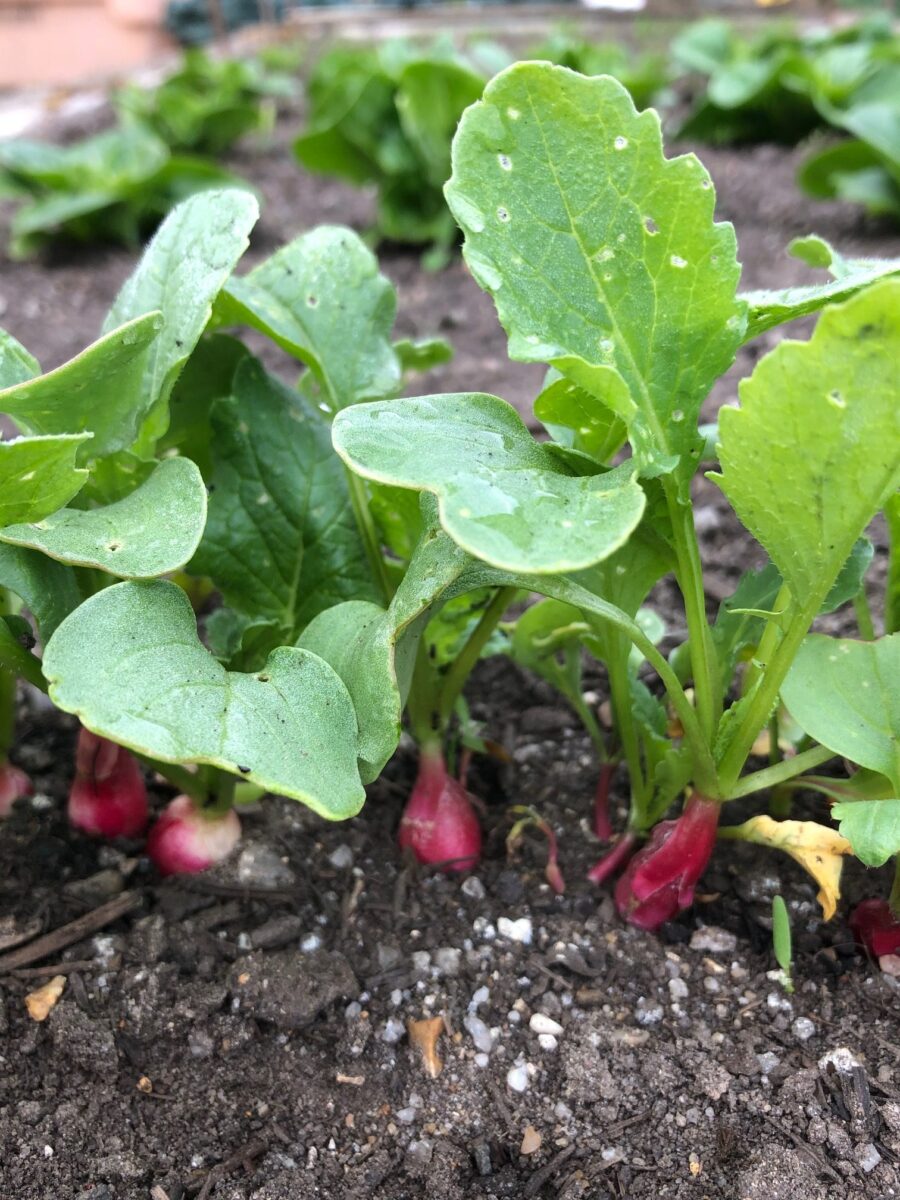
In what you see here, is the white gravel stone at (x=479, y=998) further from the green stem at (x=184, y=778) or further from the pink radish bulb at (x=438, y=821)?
the green stem at (x=184, y=778)

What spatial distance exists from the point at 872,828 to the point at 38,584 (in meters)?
0.83

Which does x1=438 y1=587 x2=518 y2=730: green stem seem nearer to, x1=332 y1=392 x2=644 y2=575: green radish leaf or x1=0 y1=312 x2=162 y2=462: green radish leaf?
x1=332 y1=392 x2=644 y2=575: green radish leaf

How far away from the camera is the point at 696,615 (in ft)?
3.54

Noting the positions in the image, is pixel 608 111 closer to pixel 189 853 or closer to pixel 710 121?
pixel 189 853

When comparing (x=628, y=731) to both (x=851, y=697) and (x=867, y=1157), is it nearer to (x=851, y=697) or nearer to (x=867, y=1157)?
(x=851, y=697)

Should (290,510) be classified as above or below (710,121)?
above

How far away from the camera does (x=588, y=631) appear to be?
1317mm

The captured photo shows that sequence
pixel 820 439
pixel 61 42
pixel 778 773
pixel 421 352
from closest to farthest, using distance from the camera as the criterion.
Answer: pixel 820 439
pixel 778 773
pixel 421 352
pixel 61 42

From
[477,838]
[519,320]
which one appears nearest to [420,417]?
[519,320]

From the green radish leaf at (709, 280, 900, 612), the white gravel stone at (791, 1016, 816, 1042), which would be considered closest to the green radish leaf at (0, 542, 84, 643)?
the green radish leaf at (709, 280, 900, 612)

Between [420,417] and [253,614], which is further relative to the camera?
[253,614]

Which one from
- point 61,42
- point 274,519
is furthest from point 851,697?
point 61,42

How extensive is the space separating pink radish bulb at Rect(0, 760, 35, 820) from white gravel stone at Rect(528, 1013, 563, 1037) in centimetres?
71

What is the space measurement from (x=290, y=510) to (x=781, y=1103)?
0.85 metres
